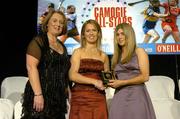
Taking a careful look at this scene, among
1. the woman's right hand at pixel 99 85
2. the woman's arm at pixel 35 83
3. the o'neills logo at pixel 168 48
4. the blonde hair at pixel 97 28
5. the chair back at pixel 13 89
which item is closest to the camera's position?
the woman's arm at pixel 35 83

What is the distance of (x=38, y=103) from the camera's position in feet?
7.07

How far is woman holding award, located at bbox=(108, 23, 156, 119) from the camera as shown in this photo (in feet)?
7.91

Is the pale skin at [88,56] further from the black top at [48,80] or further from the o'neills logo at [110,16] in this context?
the o'neills logo at [110,16]

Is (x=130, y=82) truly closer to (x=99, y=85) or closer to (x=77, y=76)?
(x=99, y=85)

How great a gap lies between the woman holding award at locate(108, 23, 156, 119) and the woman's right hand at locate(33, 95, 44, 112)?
1.79 feet

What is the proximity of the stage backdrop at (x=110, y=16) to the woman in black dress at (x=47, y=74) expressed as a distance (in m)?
1.80

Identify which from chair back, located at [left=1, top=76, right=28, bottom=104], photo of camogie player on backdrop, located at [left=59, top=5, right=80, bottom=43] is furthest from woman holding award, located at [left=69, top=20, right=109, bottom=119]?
photo of camogie player on backdrop, located at [left=59, top=5, right=80, bottom=43]

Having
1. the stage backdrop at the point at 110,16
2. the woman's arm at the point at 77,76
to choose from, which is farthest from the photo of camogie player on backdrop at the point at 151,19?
the woman's arm at the point at 77,76

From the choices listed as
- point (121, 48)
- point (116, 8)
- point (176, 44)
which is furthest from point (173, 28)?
point (121, 48)

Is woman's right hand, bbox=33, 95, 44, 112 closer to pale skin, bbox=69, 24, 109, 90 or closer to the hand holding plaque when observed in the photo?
pale skin, bbox=69, 24, 109, 90

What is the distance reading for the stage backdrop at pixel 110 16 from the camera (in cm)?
409

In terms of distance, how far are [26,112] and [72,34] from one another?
2.05 metres

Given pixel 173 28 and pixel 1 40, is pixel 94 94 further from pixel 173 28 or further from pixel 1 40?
pixel 1 40

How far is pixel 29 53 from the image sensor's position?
85.7 inches
